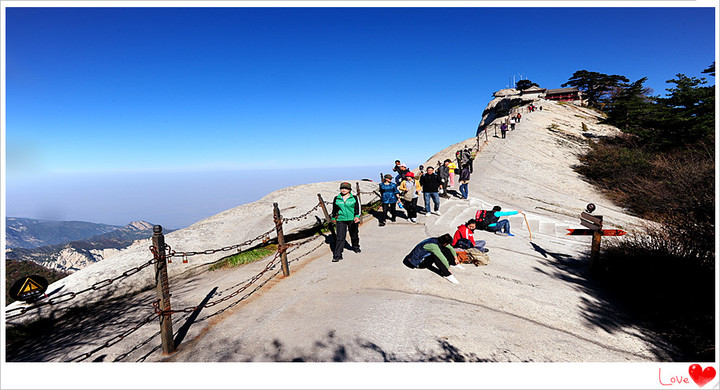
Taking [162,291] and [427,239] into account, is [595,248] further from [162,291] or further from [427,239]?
[162,291]

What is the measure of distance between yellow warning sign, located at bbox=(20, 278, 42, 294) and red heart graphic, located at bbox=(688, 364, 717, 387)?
29.2 ft

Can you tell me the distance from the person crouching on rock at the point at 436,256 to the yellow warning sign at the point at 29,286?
20.9 feet

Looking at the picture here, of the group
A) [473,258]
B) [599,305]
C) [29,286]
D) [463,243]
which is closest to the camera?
[29,286]

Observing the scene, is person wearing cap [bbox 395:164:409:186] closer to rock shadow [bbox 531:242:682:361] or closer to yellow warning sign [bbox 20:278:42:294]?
rock shadow [bbox 531:242:682:361]

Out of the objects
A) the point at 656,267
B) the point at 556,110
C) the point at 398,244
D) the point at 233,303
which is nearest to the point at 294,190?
the point at 398,244

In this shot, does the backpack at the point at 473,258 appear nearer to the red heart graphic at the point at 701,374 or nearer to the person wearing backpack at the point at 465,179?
the red heart graphic at the point at 701,374

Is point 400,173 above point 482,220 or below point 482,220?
above

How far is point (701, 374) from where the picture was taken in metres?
3.84

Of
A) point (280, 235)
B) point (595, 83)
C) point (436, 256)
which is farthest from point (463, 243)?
point (595, 83)

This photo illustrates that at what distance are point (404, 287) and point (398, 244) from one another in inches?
115

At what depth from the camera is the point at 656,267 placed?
663cm

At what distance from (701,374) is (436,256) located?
12.7 feet

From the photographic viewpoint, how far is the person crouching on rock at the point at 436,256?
6.36 meters

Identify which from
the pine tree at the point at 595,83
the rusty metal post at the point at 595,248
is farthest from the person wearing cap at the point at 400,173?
the pine tree at the point at 595,83
